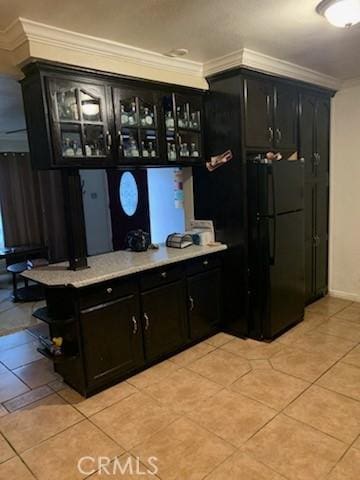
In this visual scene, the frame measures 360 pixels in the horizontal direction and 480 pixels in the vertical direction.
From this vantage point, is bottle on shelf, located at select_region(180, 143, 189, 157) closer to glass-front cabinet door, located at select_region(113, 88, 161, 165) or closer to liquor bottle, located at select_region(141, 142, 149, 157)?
glass-front cabinet door, located at select_region(113, 88, 161, 165)

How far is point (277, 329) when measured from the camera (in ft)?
11.1

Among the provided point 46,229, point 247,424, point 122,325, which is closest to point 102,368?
point 122,325

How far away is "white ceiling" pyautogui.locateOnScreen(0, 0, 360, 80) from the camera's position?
6.94 feet

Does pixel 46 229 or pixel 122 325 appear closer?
pixel 122 325

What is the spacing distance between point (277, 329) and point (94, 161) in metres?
2.20

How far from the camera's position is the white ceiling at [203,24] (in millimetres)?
2115

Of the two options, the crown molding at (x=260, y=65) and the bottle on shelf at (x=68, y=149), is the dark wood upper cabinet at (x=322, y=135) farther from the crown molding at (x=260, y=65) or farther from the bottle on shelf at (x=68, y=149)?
the bottle on shelf at (x=68, y=149)

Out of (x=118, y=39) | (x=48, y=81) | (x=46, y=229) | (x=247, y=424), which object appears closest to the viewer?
(x=247, y=424)

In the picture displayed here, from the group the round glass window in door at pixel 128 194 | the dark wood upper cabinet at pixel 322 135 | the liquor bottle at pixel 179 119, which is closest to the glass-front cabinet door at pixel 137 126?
the liquor bottle at pixel 179 119

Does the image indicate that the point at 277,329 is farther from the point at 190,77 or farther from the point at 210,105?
the point at 190,77

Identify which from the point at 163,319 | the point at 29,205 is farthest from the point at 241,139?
the point at 29,205

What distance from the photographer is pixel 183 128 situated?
3.25 metres

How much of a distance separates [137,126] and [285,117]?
154 centimetres

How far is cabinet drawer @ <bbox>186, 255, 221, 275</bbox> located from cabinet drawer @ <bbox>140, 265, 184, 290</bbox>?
0.36ft
